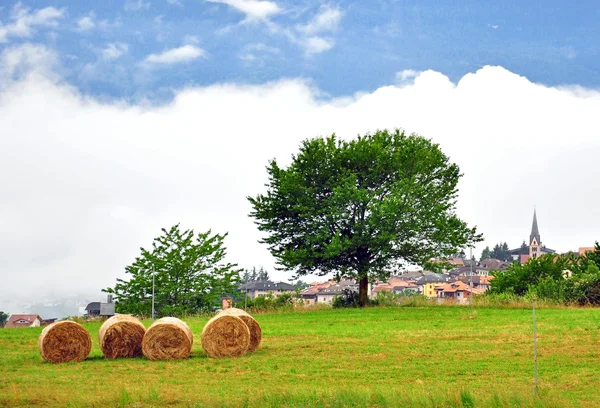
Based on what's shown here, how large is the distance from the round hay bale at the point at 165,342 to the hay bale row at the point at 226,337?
2.78 feet

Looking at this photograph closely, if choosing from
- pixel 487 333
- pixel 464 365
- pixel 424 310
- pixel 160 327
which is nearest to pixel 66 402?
pixel 160 327

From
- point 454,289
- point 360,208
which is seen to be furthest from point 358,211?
point 454,289

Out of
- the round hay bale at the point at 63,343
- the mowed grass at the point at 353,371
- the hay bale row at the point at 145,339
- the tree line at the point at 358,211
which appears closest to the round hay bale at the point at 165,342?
the hay bale row at the point at 145,339

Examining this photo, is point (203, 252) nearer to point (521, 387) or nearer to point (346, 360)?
point (346, 360)

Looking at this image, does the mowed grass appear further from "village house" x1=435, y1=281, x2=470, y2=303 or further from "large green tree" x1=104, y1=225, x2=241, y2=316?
"village house" x1=435, y1=281, x2=470, y2=303

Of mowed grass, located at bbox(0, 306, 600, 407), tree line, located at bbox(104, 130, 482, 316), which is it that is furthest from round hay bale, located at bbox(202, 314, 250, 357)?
tree line, located at bbox(104, 130, 482, 316)

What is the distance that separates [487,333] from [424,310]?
48.4ft

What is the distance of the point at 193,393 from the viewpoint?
63.1 ft

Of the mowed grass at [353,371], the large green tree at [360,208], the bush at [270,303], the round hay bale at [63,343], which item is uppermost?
the large green tree at [360,208]

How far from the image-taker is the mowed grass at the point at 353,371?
17781 millimetres

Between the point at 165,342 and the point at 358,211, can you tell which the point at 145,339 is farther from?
the point at 358,211

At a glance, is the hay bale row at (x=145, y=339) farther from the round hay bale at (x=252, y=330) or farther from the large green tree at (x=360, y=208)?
the large green tree at (x=360, y=208)

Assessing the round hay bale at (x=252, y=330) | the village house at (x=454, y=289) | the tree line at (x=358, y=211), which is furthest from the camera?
the village house at (x=454, y=289)

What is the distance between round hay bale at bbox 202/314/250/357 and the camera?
27125mm
